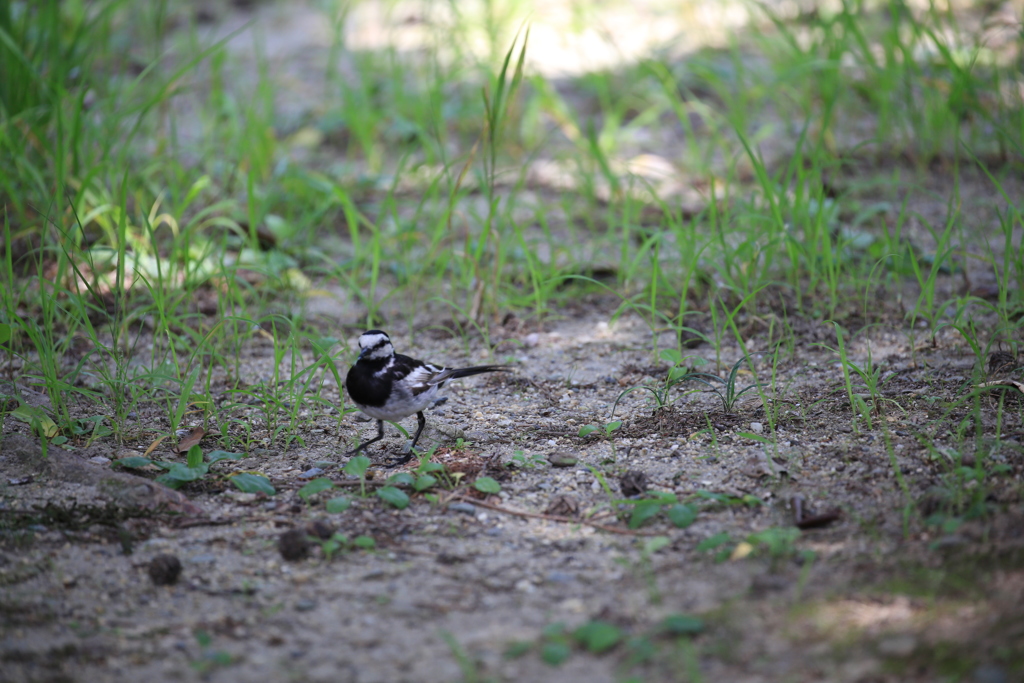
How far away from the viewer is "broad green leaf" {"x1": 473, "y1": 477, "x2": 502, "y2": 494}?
294 centimetres

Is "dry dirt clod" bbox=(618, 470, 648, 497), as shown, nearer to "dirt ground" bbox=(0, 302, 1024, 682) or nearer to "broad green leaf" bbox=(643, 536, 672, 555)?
"dirt ground" bbox=(0, 302, 1024, 682)

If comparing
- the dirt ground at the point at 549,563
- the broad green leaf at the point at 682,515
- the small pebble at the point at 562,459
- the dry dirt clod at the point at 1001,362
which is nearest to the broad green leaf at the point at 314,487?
the dirt ground at the point at 549,563

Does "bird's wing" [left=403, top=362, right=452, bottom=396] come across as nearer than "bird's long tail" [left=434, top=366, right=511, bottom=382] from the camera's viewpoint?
Yes

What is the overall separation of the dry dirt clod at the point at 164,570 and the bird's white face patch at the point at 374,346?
47.9 inches

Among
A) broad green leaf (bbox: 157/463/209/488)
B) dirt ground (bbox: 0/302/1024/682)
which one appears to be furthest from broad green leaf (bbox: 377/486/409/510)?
broad green leaf (bbox: 157/463/209/488)

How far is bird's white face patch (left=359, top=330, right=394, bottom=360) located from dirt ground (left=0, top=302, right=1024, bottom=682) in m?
0.42

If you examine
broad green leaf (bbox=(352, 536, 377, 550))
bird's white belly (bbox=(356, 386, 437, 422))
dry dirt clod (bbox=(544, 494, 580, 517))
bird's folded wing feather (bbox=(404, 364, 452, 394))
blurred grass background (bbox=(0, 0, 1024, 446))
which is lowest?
dry dirt clod (bbox=(544, 494, 580, 517))

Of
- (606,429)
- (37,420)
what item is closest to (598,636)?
(606,429)

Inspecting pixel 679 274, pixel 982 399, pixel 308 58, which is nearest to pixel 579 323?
pixel 679 274

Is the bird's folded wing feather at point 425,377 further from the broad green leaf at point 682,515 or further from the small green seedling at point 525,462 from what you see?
the broad green leaf at point 682,515

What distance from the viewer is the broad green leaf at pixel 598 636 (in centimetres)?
211

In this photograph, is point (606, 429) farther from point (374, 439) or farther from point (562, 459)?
point (374, 439)

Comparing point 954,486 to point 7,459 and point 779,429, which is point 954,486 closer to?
point 779,429

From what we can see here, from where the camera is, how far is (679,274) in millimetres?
4871
